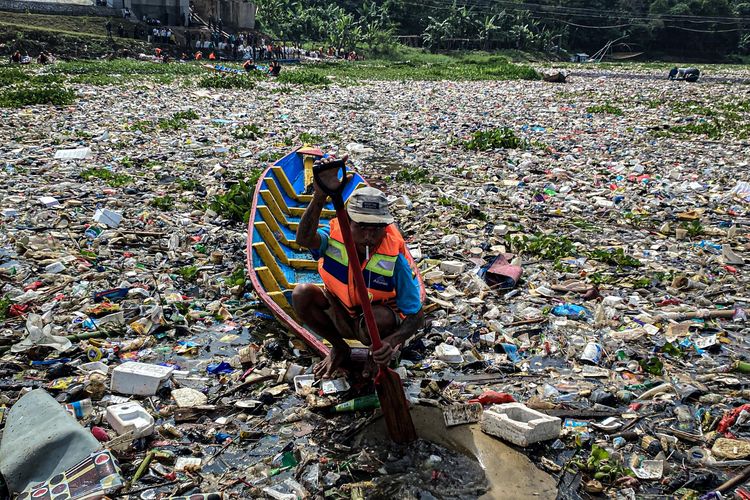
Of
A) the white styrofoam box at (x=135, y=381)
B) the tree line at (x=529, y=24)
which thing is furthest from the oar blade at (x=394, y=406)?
the tree line at (x=529, y=24)

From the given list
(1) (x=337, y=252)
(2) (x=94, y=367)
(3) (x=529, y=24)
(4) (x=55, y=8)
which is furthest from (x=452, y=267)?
(3) (x=529, y=24)

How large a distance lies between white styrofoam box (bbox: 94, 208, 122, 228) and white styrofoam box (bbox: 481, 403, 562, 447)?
5.05 metres

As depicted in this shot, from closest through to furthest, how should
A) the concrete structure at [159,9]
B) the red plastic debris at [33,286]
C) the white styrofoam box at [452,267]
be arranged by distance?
the red plastic debris at [33,286] → the white styrofoam box at [452,267] → the concrete structure at [159,9]

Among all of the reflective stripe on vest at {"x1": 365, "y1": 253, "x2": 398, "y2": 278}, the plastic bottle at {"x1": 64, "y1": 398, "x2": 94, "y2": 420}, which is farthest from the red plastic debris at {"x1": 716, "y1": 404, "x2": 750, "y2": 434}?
A: the plastic bottle at {"x1": 64, "y1": 398, "x2": 94, "y2": 420}

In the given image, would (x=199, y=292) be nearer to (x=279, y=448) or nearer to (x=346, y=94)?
(x=279, y=448)

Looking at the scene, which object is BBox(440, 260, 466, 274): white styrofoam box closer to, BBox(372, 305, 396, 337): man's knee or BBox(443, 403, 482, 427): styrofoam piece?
BBox(372, 305, 396, 337): man's knee

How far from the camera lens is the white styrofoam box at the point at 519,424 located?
3404 millimetres

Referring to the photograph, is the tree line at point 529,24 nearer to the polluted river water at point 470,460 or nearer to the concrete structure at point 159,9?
the concrete structure at point 159,9

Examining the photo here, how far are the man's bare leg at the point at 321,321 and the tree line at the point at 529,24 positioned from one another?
4474 centimetres

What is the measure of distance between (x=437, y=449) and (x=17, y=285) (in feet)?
13.2

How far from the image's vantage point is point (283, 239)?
6.27m

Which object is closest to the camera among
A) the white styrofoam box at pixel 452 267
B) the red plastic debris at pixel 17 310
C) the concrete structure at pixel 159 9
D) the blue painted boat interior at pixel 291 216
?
the red plastic debris at pixel 17 310

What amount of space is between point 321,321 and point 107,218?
4.03m

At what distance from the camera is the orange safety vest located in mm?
3699
